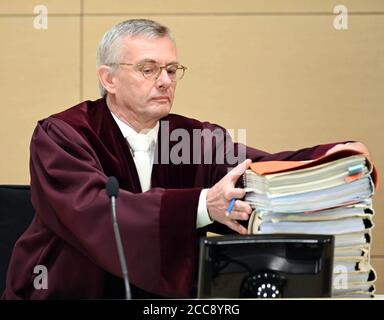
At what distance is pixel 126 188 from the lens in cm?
215

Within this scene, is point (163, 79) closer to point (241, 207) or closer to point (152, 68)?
point (152, 68)

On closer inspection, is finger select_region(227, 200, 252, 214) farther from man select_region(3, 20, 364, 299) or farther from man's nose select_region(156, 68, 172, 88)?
man's nose select_region(156, 68, 172, 88)

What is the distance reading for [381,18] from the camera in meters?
3.21

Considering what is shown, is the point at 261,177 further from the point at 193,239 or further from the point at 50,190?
the point at 50,190

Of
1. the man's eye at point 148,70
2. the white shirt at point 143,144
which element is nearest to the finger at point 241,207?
the white shirt at point 143,144

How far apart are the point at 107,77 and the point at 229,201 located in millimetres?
745

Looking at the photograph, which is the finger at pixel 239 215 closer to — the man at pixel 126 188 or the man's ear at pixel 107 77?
the man at pixel 126 188

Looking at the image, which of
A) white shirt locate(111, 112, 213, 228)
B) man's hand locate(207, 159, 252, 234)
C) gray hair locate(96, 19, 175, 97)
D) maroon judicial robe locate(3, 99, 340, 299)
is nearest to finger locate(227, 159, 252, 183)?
man's hand locate(207, 159, 252, 234)

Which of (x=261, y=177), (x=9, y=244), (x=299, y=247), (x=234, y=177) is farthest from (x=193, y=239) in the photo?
(x=9, y=244)

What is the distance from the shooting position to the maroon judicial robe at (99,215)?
6.00ft

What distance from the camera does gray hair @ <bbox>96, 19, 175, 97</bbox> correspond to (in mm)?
2221

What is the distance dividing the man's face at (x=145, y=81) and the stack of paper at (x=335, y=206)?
0.74 metres

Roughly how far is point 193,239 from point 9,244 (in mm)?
840

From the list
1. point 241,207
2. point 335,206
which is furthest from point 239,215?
point 335,206
